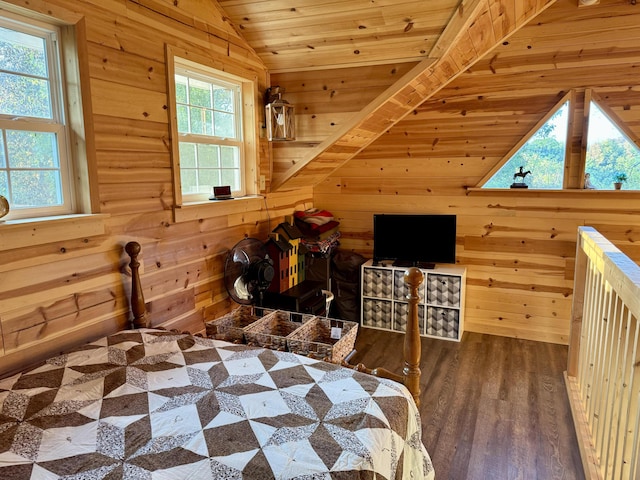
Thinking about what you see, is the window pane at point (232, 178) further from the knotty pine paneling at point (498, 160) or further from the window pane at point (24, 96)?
the knotty pine paneling at point (498, 160)

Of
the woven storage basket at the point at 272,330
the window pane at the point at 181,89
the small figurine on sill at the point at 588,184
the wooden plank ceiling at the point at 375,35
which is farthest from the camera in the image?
the small figurine on sill at the point at 588,184

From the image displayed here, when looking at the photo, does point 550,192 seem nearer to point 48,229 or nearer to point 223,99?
point 223,99

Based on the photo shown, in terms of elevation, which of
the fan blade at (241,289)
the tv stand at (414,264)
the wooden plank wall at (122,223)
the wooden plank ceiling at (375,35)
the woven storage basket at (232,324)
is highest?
the wooden plank ceiling at (375,35)

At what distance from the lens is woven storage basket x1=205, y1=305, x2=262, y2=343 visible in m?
2.57

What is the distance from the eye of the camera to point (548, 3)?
3.09 meters

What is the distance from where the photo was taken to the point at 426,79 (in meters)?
3.20

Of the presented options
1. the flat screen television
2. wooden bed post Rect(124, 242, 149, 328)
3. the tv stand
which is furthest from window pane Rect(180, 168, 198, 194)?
the tv stand

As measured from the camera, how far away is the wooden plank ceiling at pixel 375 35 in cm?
256

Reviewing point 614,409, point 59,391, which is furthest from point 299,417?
point 614,409

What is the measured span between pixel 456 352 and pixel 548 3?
272 centimetres

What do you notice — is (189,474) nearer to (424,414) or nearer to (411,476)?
(411,476)

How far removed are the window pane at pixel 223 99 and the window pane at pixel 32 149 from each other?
1.27 m

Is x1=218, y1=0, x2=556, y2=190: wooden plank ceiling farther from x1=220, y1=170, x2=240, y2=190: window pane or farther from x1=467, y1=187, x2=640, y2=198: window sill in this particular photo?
x1=467, y1=187, x2=640, y2=198: window sill

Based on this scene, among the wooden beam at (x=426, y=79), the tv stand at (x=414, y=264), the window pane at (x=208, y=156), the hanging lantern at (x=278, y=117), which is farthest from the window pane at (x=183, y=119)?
the tv stand at (x=414, y=264)
